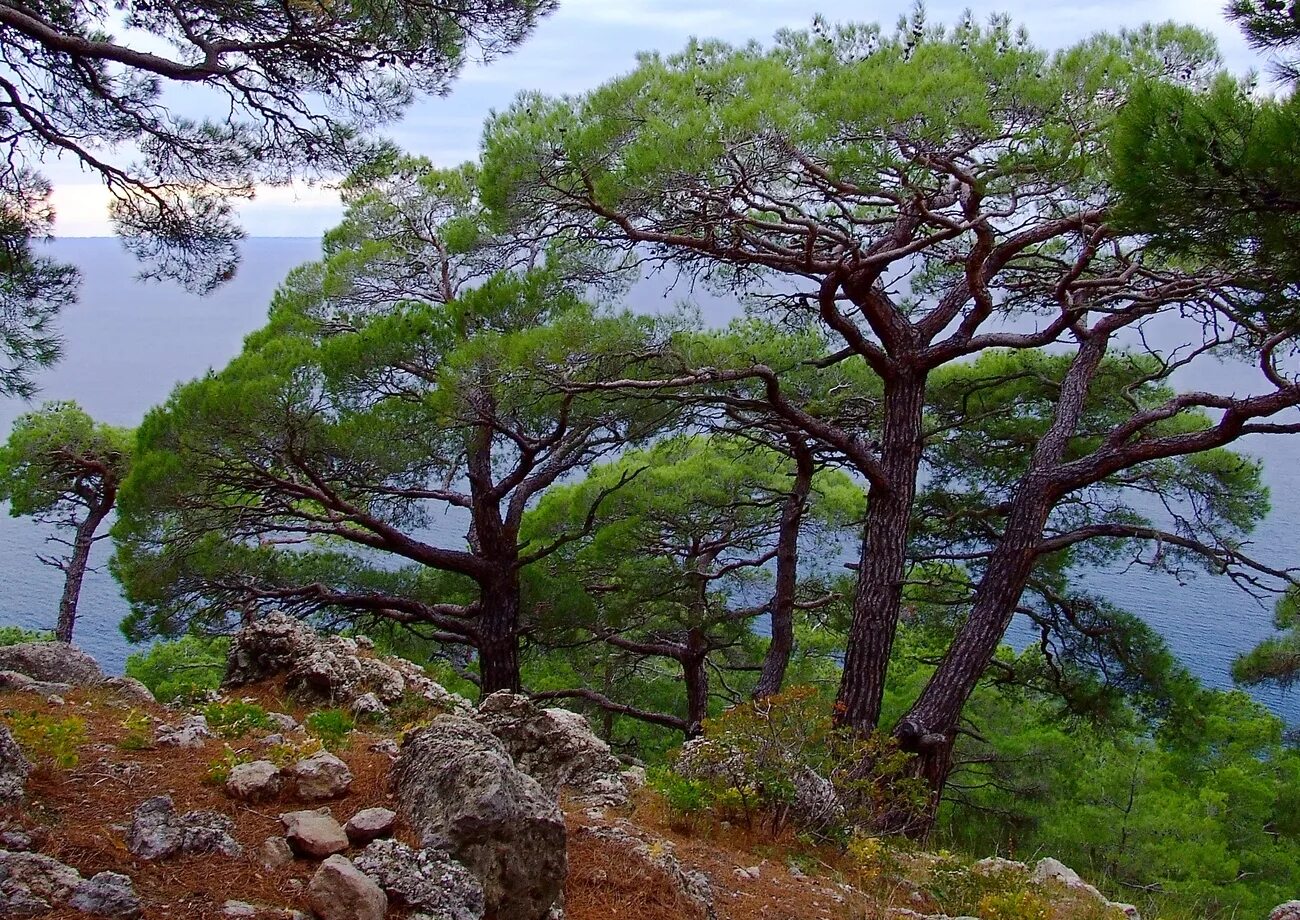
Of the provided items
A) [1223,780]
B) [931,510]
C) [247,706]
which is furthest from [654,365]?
[1223,780]

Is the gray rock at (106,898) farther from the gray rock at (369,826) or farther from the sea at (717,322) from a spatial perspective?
the sea at (717,322)

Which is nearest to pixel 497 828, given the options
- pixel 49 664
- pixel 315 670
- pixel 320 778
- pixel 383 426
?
pixel 320 778

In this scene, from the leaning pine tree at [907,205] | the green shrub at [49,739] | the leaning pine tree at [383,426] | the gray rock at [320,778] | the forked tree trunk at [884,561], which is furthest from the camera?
the leaning pine tree at [383,426]

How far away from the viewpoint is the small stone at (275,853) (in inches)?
100

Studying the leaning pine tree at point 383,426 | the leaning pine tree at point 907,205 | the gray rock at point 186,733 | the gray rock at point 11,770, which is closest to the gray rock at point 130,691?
the gray rock at point 186,733

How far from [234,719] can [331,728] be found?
14.8 inches

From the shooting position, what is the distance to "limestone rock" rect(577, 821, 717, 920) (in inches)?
122

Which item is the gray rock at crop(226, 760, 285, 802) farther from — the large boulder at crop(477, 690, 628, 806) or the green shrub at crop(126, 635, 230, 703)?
the green shrub at crop(126, 635, 230, 703)

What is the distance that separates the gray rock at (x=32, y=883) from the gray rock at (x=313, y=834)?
545 millimetres

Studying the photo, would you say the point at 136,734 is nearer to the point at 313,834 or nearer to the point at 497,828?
the point at 313,834

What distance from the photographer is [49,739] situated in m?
3.05

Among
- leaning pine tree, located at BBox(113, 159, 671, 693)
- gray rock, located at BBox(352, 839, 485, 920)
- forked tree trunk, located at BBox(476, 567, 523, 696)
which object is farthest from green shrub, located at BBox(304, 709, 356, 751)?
forked tree trunk, located at BBox(476, 567, 523, 696)

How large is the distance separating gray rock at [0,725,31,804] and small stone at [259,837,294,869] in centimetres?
64

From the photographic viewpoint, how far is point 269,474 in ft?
24.1
